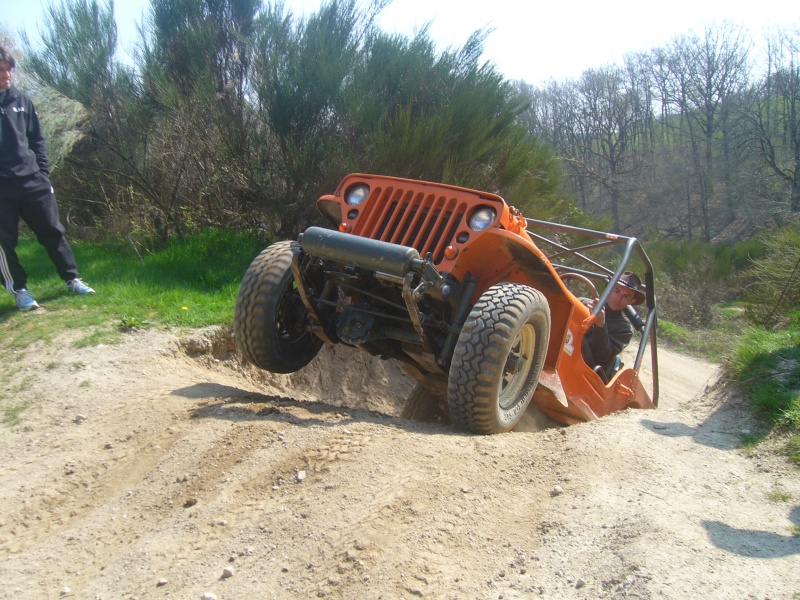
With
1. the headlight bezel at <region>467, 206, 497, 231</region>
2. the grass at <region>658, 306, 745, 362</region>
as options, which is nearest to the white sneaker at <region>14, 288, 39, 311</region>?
the headlight bezel at <region>467, 206, 497, 231</region>

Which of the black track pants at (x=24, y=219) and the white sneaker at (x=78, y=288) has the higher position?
the black track pants at (x=24, y=219)

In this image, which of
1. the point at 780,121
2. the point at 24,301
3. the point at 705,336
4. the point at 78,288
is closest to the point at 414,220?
the point at 78,288

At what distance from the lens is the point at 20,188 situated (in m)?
6.93

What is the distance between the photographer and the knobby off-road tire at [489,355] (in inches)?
176

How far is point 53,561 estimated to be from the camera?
3449 millimetres

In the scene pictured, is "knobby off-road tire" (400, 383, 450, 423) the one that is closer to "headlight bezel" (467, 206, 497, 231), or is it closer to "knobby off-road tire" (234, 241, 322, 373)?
"knobby off-road tire" (234, 241, 322, 373)

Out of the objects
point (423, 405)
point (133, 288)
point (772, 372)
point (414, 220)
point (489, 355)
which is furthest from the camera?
point (133, 288)

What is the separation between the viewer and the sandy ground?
306 cm

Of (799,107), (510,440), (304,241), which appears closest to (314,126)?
(304,241)

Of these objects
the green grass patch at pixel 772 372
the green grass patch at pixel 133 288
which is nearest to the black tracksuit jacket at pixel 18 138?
the green grass patch at pixel 133 288

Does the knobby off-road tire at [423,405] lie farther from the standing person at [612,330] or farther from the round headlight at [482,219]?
the round headlight at [482,219]

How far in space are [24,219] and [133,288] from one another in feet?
3.98

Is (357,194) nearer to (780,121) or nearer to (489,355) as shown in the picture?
(489,355)

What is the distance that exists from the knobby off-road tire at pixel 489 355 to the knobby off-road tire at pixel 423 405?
5.56ft
